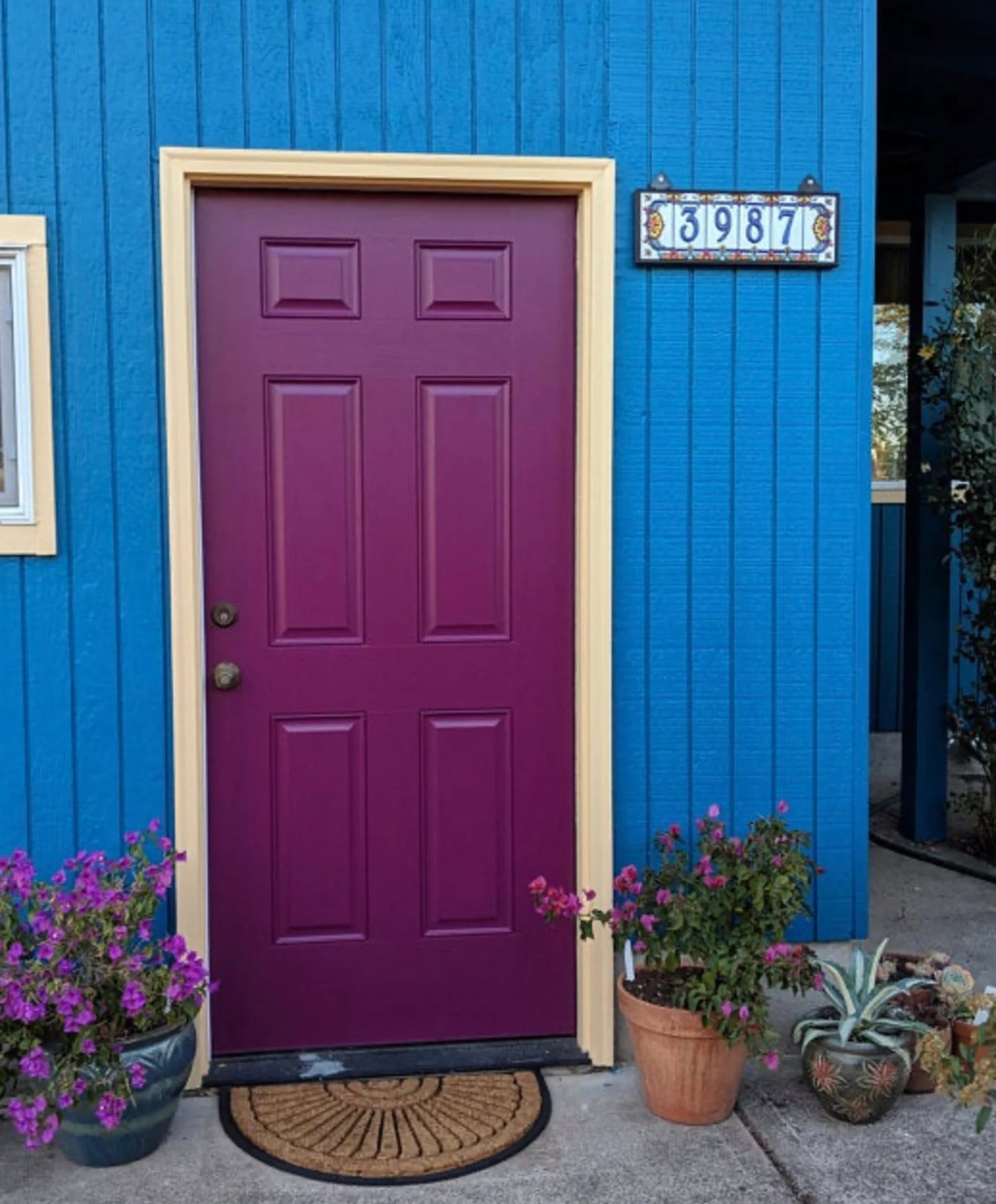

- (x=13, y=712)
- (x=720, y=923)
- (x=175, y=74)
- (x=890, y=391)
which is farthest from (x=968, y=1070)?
(x=890, y=391)

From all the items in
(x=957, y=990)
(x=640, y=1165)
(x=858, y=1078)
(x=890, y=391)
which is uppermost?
(x=890, y=391)

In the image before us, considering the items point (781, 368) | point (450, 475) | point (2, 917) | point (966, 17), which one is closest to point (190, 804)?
point (2, 917)

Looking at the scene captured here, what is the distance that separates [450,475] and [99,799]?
47.1 inches

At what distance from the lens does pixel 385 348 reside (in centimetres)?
316

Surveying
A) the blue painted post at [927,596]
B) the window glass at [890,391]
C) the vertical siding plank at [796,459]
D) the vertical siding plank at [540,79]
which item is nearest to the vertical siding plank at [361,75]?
the vertical siding plank at [540,79]

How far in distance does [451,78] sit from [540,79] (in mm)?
222

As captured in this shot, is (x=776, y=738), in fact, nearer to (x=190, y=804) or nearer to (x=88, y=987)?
(x=190, y=804)

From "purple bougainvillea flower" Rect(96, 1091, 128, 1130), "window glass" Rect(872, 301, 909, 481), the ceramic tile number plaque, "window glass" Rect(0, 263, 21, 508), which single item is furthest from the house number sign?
"window glass" Rect(872, 301, 909, 481)

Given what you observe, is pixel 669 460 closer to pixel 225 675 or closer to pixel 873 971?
pixel 225 675

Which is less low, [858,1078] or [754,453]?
[754,453]

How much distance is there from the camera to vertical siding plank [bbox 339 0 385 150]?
120 inches

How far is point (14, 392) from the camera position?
9.93 feet

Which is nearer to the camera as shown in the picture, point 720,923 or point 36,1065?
point 36,1065

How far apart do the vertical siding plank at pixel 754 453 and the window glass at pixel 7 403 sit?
5.95ft
